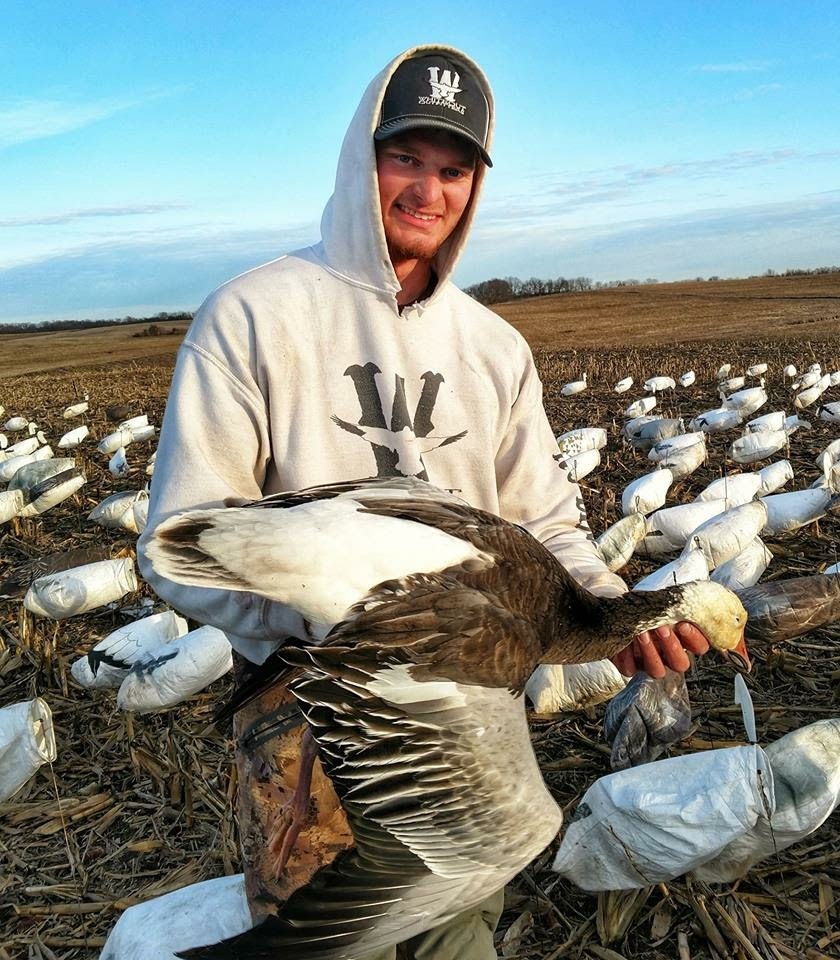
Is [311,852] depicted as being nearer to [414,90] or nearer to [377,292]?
[377,292]

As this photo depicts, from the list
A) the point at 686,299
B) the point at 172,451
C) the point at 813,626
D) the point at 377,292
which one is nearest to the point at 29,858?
the point at 172,451

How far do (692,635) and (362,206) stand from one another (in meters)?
1.77

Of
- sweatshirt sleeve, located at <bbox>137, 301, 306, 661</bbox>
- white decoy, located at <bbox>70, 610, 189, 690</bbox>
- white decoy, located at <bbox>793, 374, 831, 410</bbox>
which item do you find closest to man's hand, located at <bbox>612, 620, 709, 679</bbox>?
sweatshirt sleeve, located at <bbox>137, 301, 306, 661</bbox>

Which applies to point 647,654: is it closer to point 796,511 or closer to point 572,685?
point 572,685

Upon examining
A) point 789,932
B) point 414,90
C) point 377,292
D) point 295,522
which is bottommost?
point 789,932

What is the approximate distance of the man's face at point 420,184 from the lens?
2.64m

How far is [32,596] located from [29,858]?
72.0 inches

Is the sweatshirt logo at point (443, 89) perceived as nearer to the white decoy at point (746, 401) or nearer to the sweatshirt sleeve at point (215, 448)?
the sweatshirt sleeve at point (215, 448)

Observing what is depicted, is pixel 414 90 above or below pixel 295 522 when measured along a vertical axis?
above

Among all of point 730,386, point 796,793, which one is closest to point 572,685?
point 796,793

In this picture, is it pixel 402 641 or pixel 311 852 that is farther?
pixel 311 852

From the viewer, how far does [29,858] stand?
10.5 ft

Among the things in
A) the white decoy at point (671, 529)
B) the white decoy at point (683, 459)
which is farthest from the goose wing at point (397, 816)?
the white decoy at point (683, 459)

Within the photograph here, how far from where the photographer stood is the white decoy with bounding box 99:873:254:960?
95.3 inches
